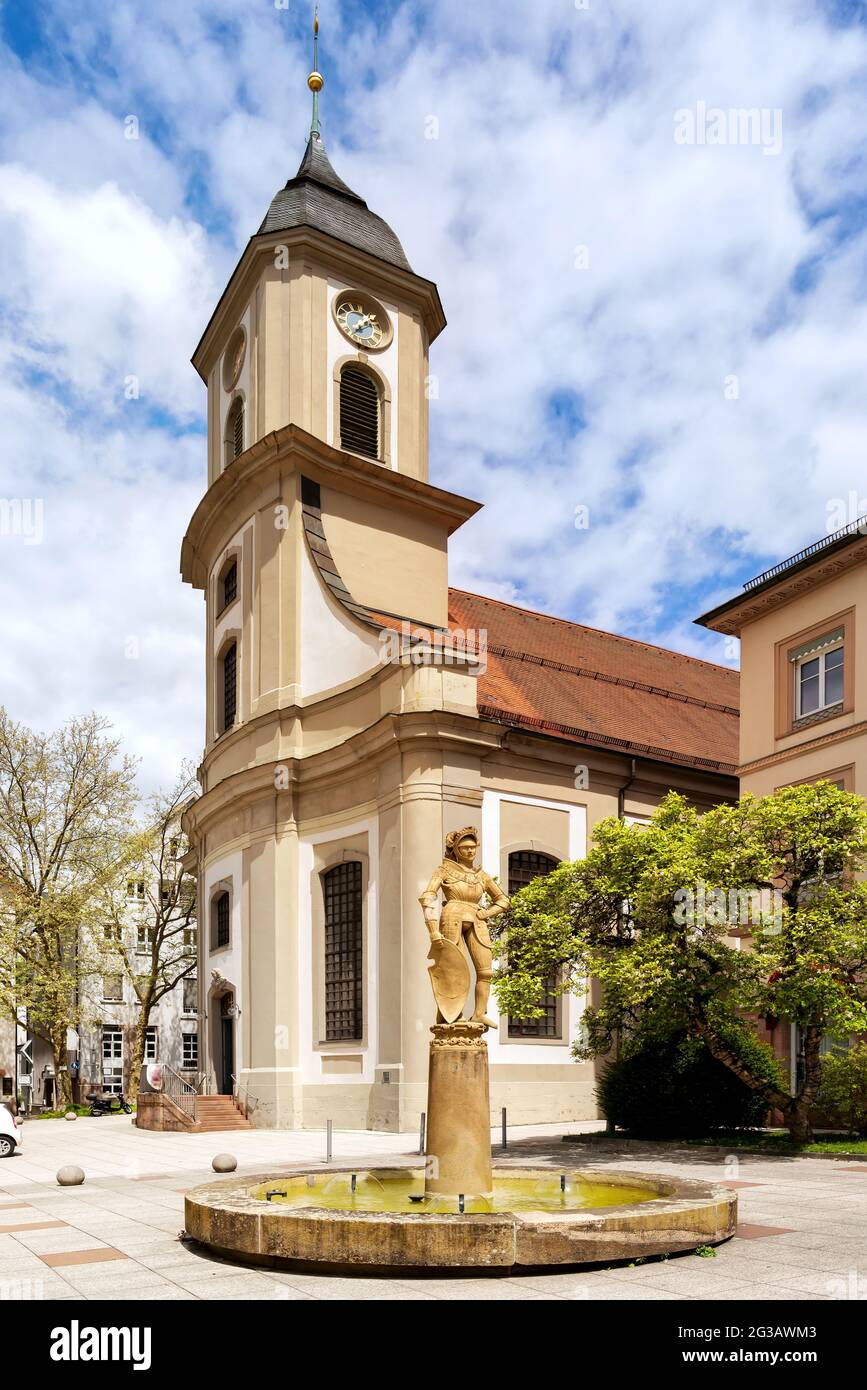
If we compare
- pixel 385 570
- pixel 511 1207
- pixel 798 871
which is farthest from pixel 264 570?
pixel 511 1207

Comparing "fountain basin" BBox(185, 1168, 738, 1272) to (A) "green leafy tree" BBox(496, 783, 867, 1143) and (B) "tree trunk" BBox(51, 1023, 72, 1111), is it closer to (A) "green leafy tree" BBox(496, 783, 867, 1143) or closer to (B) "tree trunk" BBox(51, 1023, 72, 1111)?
(A) "green leafy tree" BBox(496, 783, 867, 1143)

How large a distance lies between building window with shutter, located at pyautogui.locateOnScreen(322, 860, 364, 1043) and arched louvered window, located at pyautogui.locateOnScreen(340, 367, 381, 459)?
37.6ft

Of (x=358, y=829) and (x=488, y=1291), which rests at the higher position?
(x=358, y=829)

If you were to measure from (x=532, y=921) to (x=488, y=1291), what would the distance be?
38.0 feet

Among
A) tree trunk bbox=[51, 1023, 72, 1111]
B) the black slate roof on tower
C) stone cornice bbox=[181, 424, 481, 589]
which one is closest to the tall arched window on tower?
stone cornice bbox=[181, 424, 481, 589]

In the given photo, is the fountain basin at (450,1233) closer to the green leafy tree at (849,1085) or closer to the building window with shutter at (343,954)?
the green leafy tree at (849,1085)

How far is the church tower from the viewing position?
84.8 ft

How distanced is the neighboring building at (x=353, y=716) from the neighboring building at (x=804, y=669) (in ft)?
11.9

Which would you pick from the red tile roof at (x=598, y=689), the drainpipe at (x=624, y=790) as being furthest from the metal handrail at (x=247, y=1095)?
the drainpipe at (x=624, y=790)

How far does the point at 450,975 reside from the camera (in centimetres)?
1198

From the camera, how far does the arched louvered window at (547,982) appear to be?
88.7ft

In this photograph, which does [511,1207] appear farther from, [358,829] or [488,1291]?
[358,829]

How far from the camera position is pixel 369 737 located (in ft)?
87.2

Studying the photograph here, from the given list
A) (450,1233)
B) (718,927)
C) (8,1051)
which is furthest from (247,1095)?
(8,1051)
